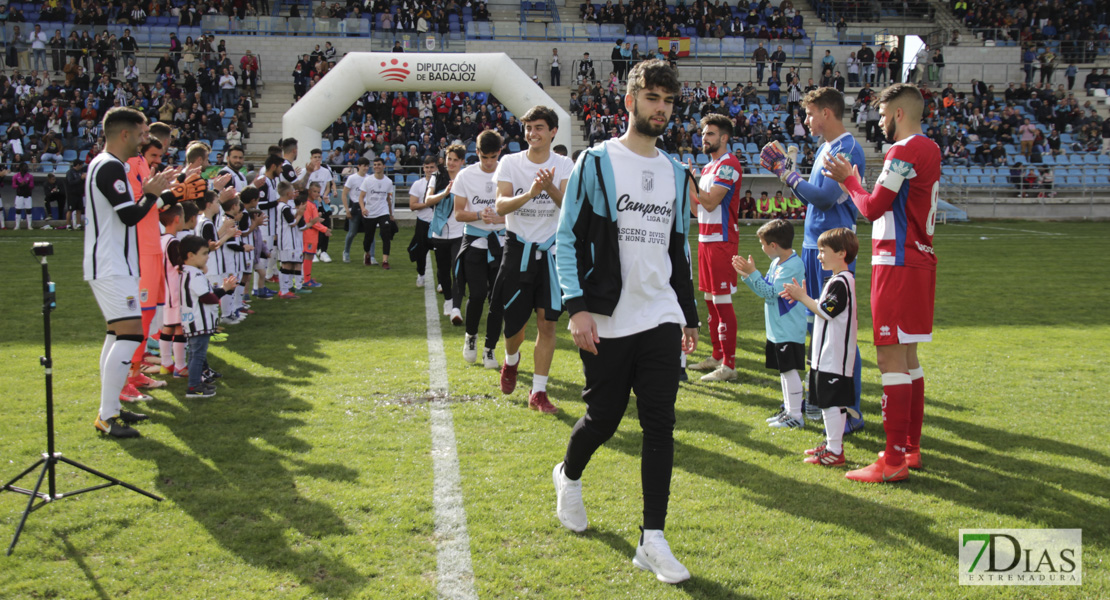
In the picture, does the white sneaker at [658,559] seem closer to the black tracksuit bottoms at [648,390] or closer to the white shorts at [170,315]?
the black tracksuit bottoms at [648,390]

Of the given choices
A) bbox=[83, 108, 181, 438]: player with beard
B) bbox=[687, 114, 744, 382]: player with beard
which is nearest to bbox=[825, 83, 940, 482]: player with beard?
bbox=[687, 114, 744, 382]: player with beard

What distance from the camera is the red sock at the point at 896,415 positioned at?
15.5 feet

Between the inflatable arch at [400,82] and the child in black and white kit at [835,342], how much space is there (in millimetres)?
17399

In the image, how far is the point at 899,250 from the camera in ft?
15.3

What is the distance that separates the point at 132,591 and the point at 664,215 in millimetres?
2743

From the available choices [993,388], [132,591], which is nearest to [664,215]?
[132,591]

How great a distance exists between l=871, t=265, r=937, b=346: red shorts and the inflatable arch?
1784 centimetres

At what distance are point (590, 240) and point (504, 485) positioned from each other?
1.60 meters

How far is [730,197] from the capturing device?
6.83 meters

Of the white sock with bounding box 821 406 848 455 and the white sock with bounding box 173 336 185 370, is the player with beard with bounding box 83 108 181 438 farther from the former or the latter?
the white sock with bounding box 821 406 848 455

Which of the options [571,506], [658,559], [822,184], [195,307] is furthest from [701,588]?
[195,307]

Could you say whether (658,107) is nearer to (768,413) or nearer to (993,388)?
(768,413)

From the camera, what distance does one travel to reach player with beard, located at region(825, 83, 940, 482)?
181 inches

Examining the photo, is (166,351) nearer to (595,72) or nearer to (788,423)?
(788,423)
